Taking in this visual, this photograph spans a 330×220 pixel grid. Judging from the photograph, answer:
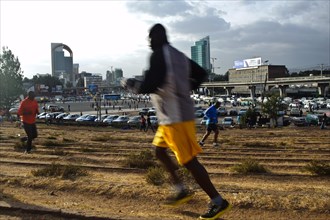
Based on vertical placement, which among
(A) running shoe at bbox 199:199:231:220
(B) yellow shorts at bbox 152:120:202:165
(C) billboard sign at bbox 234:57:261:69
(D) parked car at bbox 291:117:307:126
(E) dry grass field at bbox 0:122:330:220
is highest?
(C) billboard sign at bbox 234:57:261:69

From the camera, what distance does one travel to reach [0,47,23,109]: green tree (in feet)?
186

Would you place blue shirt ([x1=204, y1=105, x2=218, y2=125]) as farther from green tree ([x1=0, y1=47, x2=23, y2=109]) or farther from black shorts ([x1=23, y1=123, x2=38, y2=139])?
green tree ([x1=0, y1=47, x2=23, y2=109])

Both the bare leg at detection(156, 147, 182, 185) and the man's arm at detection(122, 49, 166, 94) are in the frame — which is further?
the bare leg at detection(156, 147, 182, 185)

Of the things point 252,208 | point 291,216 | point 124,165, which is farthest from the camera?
point 124,165

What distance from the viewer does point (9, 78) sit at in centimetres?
5719

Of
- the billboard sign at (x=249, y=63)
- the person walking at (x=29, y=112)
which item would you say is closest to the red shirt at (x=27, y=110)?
the person walking at (x=29, y=112)

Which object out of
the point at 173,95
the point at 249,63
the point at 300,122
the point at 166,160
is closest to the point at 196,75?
the point at 173,95

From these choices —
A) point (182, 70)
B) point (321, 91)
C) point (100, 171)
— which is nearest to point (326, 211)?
point (182, 70)

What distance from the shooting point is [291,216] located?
484 centimetres

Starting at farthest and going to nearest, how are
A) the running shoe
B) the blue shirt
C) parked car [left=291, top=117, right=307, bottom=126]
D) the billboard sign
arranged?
the billboard sign → parked car [left=291, top=117, right=307, bottom=126] → the blue shirt → the running shoe

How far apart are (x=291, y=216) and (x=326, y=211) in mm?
464

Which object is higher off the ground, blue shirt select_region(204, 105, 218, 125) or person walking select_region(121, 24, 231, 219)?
person walking select_region(121, 24, 231, 219)

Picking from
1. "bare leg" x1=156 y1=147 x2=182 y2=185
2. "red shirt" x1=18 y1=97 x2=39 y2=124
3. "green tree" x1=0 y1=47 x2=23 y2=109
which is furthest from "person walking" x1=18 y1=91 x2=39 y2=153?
"green tree" x1=0 y1=47 x2=23 y2=109

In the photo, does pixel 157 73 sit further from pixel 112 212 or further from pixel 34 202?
pixel 34 202
